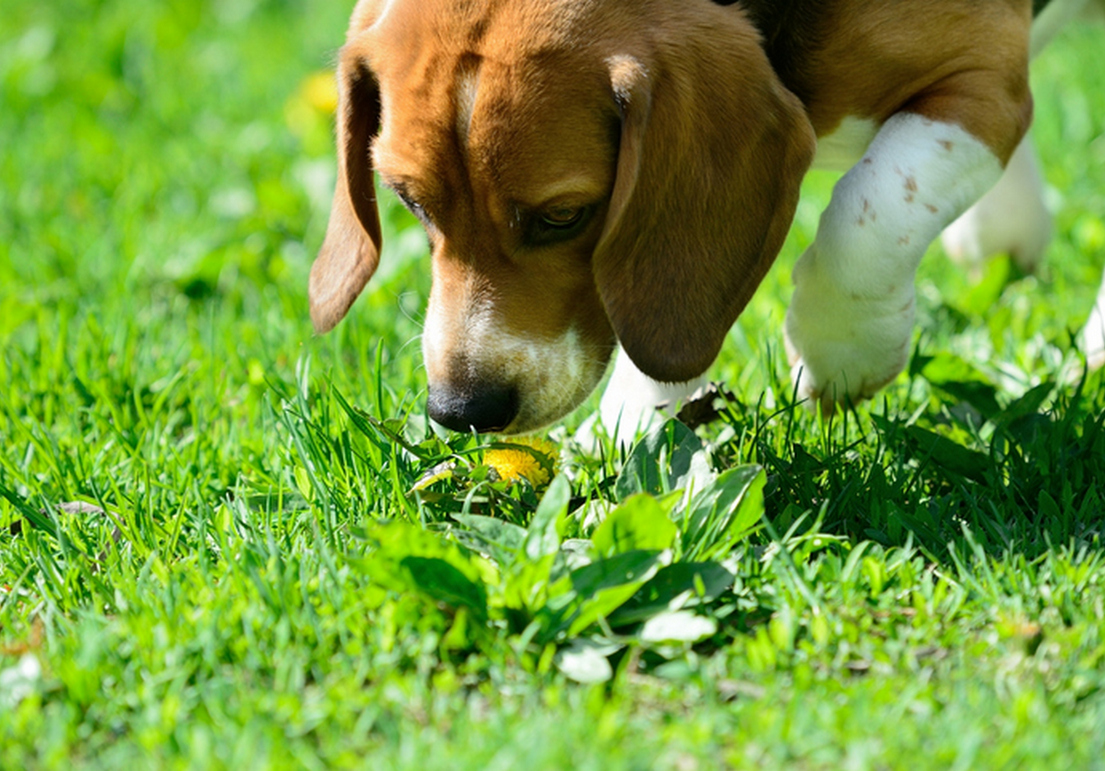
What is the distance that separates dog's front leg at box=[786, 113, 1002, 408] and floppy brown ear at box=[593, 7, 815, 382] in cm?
20

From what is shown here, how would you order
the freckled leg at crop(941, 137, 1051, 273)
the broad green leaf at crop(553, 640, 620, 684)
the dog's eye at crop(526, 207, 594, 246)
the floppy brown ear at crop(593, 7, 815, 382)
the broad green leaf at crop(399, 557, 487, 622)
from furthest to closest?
the freckled leg at crop(941, 137, 1051, 273) → the dog's eye at crop(526, 207, 594, 246) → the floppy brown ear at crop(593, 7, 815, 382) → the broad green leaf at crop(399, 557, 487, 622) → the broad green leaf at crop(553, 640, 620, 684)

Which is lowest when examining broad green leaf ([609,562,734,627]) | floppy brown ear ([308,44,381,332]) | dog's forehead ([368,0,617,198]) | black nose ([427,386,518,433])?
broad green leaf ([609,562,734,627])

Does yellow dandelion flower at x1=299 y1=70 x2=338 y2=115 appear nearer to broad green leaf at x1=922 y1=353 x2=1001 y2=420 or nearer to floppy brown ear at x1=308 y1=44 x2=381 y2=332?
floppy brown ear at x1=308 y1=44 x2=381 y2=332

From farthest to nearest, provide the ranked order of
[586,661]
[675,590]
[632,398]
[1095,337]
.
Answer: [1095,337] → [632,398] → [675,590] → [586,661]

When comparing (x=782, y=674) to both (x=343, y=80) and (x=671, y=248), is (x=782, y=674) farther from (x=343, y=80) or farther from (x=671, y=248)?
(x=343, y=80)

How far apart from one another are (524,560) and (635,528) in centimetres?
19

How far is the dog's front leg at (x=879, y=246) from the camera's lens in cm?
279

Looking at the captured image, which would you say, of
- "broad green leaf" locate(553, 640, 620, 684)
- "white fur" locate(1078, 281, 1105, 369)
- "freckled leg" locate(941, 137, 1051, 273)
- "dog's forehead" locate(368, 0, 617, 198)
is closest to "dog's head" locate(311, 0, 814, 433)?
"dog's forehead" locate(368, 0, 617, 198)

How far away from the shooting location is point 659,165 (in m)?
2.54

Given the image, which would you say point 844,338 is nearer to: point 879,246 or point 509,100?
point 879,246

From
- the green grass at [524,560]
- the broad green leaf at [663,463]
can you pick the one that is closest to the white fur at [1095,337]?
the green grass at [524,560]

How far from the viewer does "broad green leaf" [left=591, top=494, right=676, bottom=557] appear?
221cm

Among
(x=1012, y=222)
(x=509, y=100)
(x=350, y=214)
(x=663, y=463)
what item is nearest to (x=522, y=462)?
(x=663, y=463)

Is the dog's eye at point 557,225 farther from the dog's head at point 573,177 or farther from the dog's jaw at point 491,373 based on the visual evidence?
the dog's jaw at point 491,373
